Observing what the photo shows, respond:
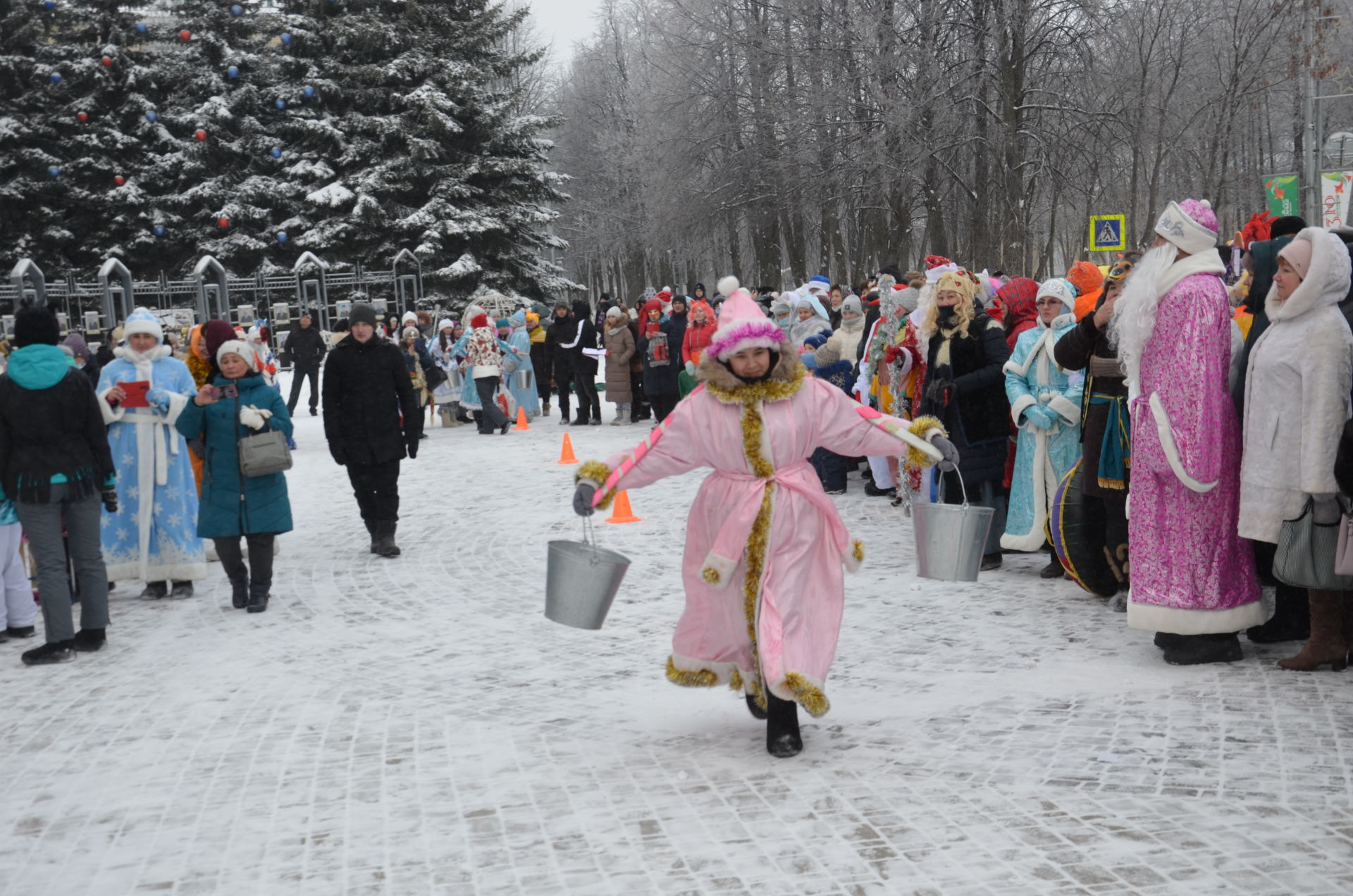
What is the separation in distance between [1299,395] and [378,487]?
23.0 feet

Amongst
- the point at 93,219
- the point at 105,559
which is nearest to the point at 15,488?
the point at 105,559

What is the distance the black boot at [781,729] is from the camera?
17.4ft

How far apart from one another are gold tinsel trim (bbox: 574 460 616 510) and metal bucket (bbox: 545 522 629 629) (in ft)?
0.69

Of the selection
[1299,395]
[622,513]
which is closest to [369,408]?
[622,513]

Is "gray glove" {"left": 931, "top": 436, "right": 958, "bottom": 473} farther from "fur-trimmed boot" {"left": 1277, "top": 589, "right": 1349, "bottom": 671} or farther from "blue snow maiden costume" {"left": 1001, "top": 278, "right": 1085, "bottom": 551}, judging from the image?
"blue snow maiden costume" {"left": 1001, "top": 278, "right": 1085, "bottom": 551}

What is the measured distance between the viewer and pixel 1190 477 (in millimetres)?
6059

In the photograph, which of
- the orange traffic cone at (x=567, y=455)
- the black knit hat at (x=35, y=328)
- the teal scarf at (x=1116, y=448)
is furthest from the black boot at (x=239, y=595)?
the orange traffic cone at (x=567, y=455)

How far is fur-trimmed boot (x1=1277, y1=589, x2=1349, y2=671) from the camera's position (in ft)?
19.8

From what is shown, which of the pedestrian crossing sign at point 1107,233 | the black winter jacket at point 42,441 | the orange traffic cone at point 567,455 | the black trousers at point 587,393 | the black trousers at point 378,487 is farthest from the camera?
the black trousers at point 587,393

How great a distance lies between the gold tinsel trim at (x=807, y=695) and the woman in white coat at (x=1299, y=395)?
7.39 feet

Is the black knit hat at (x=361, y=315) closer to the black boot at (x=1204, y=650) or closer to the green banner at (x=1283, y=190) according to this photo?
the black boot at (x=1204, y=650)

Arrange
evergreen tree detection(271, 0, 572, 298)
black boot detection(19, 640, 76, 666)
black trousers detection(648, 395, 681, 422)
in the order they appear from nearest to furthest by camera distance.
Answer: black boot detection(19, 640, 76, 666), black trousers detection(648, 395, 681, 422), evergreen tree detection(271, 0, 572, 298)

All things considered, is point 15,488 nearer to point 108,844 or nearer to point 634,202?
point 108,844

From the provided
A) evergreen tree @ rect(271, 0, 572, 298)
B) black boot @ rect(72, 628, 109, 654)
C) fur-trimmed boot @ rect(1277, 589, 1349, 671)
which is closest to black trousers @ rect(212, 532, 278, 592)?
black boot @ rect(72, 628, 109, 654)
